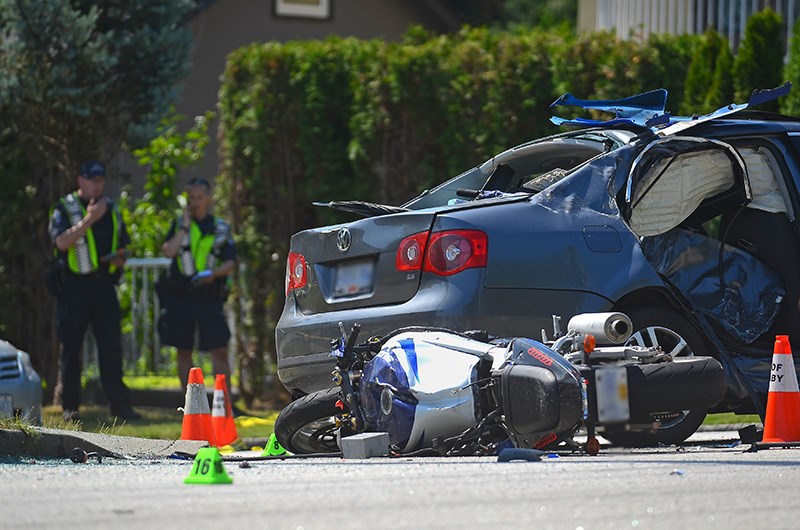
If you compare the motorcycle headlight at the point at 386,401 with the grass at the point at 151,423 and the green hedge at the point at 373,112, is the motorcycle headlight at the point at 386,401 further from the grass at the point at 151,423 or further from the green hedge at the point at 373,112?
the green hedge at the point at 373,112

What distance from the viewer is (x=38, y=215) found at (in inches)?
532

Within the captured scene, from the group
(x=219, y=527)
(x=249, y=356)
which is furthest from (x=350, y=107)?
(x=219, y=527)

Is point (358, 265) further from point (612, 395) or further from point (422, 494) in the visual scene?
point (422, 494)

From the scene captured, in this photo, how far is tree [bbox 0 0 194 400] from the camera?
13023 mm

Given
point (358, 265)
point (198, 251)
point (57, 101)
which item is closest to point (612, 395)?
point (358, 265)

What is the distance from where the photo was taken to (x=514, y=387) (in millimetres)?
6629

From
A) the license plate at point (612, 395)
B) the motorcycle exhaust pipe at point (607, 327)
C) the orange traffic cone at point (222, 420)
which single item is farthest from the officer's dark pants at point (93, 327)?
the license plate at point (612, 395)

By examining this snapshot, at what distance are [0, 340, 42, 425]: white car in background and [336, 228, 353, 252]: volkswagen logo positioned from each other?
2.69 meters

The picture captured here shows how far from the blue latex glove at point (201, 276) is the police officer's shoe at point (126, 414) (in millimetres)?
1123

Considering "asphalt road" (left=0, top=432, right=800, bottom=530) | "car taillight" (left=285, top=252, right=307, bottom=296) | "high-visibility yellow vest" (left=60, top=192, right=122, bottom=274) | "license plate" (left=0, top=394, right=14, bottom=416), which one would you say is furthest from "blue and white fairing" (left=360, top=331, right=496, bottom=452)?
"high-visibility yellow vest" (left=60, top=192, right=122, bottom=274)

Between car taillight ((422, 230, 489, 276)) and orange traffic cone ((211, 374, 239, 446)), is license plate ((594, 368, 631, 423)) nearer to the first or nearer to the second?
car taillight ((422, 230, 489, 276))

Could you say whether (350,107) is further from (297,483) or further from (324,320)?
(297,483)

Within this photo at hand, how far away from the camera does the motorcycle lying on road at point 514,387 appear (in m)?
6.52

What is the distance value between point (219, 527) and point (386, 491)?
90 cm
